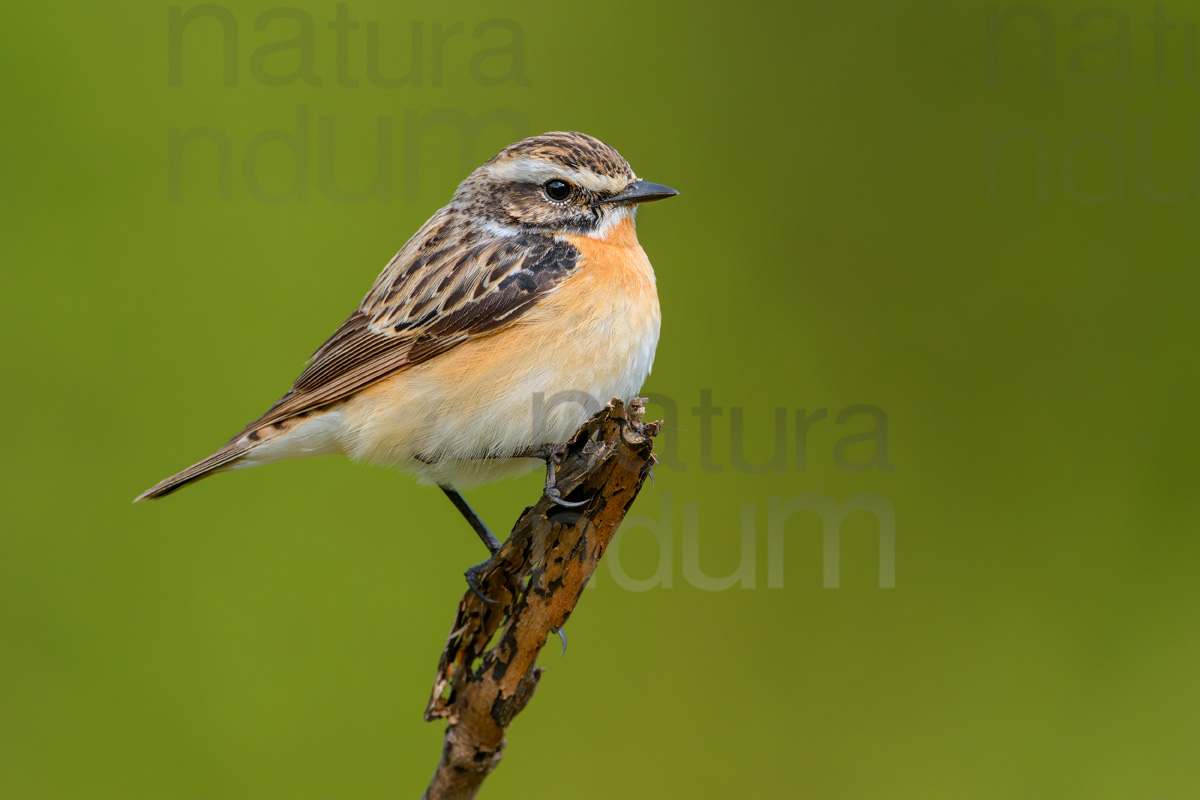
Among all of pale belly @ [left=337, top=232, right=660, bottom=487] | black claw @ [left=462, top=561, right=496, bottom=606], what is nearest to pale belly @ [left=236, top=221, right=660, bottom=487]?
pale belly @ [left=337, top=232, right=660, bottom=487]

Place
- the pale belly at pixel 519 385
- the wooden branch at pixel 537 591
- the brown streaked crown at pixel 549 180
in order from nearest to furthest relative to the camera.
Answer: the wooden branch at pixel 537 591 → the pale belly at pixel 519 385 → the brown streaked crown at pixel 549 180

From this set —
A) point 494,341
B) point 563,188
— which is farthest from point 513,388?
point 563,188

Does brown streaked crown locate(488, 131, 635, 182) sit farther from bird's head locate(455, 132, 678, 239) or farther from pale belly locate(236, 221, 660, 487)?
pale belly locate(236, 221, 660, 487)

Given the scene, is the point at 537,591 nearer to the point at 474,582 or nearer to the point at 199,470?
the point at 474,582

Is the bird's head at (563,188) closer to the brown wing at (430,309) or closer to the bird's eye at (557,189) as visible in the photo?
the bird's eye at (557,189)

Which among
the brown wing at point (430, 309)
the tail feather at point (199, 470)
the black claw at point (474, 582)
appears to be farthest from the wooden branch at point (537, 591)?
the tail feather at point (199, 470)

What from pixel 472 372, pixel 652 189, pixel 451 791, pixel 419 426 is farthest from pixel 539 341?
pixel 451 791

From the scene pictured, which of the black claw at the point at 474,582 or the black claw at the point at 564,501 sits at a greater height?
the black claw at the point at 564,501
